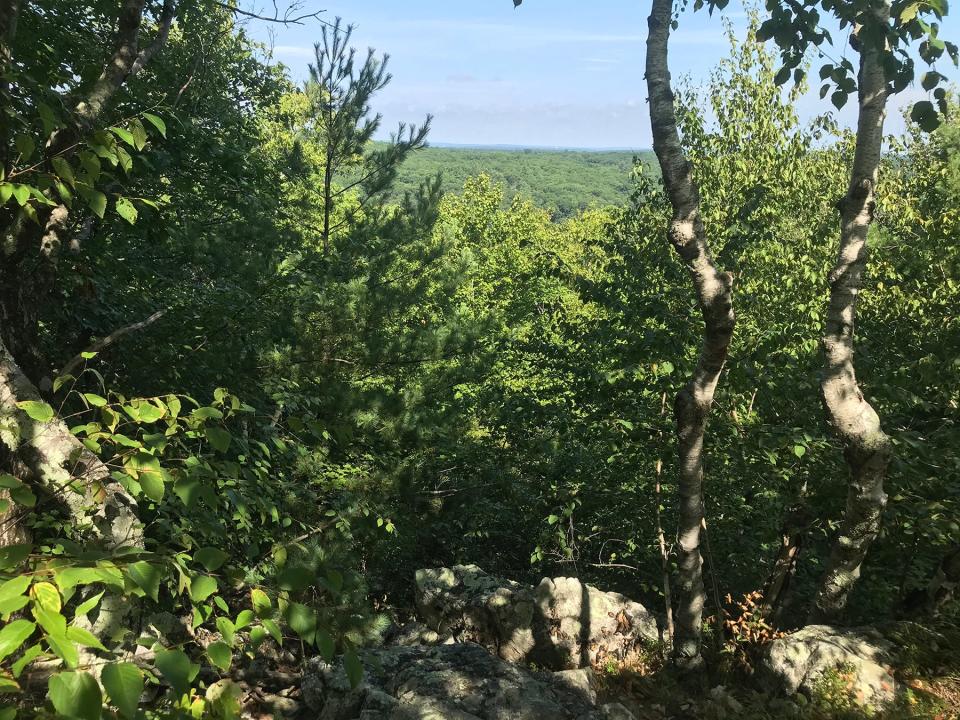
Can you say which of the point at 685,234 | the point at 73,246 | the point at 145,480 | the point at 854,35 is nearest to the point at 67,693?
the point at 145,480

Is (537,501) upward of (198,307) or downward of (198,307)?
downward

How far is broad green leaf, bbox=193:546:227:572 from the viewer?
4.39 ft

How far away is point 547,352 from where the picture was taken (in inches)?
292

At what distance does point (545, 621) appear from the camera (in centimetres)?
793

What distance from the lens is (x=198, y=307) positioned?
6.70 m

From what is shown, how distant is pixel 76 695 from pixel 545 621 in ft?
25.1

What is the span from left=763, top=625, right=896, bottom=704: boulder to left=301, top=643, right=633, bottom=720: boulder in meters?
1.40

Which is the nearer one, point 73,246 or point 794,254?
point 73,246

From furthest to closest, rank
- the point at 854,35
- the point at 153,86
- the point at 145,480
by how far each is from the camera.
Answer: the point at 153,86, the point at 854,35, the point at 145,480

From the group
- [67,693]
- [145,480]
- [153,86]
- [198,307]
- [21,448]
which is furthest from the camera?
[153,86]

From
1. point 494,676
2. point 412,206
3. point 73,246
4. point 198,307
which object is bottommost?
point 494,676

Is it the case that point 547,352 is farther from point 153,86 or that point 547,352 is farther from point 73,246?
point 153,86

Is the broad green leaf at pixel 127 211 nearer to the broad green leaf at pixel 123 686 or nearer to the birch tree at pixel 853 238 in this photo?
the broad green leaf at pixel 123 686

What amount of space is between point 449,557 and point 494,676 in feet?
20.8
